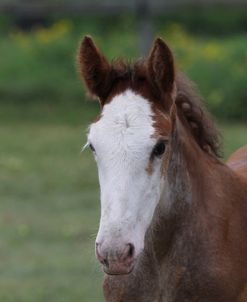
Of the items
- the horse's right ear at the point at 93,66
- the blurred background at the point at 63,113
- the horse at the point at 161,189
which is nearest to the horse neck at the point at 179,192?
the horse at the point at 161,189

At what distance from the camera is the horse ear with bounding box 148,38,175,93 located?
16.1 ft

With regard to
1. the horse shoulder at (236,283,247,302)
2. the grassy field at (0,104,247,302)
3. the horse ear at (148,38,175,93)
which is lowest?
the grassy field at (0,104,247,302)

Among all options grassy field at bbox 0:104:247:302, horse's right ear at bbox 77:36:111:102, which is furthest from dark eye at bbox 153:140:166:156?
grassy field at bbox 0:104:247:302

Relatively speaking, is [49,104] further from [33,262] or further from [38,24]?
[33,262]

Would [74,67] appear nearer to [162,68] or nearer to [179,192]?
[179,192]

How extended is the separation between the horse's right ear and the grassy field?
8.91 ft

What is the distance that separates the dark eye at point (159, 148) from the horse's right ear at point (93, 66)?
1.33 ft

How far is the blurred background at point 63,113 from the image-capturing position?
9289mm

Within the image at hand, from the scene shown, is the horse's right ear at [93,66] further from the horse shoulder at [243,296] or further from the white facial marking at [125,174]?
the horse shoulder at [243,296]

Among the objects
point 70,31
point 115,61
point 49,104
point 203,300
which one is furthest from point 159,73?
point 70,31

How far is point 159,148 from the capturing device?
4766 millimetres

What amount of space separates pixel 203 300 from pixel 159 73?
1.00 meters

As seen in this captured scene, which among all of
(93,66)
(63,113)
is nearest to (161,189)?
(93,66)

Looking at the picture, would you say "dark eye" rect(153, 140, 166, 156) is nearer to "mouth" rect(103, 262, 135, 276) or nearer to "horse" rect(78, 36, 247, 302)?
"horse" rect(78, 36, 247, 302)
